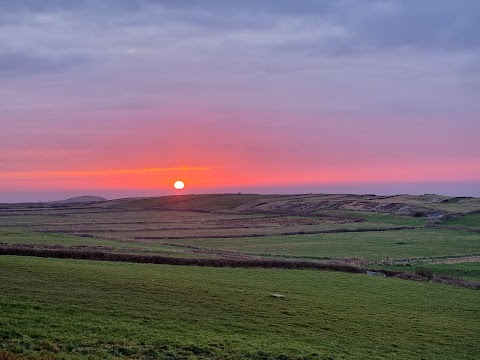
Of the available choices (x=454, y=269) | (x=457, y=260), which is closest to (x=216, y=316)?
(x=454, y=269)

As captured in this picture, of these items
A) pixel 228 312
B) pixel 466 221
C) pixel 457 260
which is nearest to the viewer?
pixel 228 312

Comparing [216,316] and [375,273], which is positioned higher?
[216,316]

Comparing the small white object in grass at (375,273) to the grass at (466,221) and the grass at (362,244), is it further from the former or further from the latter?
the grass at (466,221)

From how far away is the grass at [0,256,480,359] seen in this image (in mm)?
20047

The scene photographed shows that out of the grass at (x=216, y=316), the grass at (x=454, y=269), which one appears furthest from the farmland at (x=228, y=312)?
the grass at (x=454, y=269)

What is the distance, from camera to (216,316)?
25.3 meters

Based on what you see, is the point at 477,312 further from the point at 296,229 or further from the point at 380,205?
the point at 380,205

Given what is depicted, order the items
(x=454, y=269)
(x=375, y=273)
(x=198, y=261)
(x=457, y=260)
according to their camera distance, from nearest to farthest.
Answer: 1. (x=198, y=261)
2. (x=375, y=273)
3. (x=454, y=269)
4. (x=457, y=260)

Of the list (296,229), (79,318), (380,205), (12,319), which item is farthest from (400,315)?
(380,205)

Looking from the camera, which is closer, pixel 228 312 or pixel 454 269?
pixel 228 312

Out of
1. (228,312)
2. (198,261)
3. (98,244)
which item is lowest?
(228,312)

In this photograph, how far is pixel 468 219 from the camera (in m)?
105

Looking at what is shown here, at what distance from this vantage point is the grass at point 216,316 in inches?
789

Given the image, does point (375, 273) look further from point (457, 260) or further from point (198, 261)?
point (198, 261)
